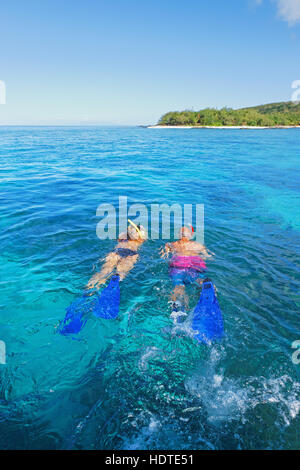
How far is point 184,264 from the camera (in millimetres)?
6180

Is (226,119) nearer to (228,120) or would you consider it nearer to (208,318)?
(228,120)

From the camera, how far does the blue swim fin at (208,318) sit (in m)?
4.20

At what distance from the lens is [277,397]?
130 inches

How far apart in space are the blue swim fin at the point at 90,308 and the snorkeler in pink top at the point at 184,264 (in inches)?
51.3

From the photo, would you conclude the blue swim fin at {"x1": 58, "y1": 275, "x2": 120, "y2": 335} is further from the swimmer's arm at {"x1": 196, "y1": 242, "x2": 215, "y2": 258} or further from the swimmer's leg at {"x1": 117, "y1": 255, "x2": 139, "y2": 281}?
the swimmer's arm at {"x1": 196, "y1": 242, "x2": 215, "y2": 258}

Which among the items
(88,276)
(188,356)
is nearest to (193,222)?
(88,276)

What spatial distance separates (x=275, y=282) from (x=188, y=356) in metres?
3.25

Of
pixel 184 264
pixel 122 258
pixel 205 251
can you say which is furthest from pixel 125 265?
pixel 205 251

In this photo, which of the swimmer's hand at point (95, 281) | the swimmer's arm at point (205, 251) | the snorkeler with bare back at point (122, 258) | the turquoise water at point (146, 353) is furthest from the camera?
the swimmer's arm at point (205, 251)

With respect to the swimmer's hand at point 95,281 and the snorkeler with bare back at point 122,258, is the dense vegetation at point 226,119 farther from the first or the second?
the swimmer's hand at point 95,281

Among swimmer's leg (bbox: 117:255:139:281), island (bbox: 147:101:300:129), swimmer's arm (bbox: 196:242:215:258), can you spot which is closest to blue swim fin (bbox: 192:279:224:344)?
swimmer's arm (bbox: 196:242:215:258)

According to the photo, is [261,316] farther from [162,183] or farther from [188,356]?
[162,183]

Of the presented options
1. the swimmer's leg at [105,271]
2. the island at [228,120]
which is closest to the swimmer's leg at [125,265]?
the swimmer's leg at [105,271]

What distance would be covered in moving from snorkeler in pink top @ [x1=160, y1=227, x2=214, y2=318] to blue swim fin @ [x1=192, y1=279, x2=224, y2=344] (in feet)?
1.12
